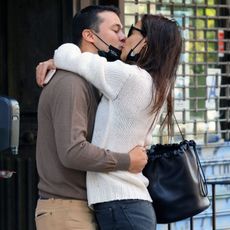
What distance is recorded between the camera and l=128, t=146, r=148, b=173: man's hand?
261 centimetres

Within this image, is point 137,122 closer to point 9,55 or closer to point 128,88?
point 128,88

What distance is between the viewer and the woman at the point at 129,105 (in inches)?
102

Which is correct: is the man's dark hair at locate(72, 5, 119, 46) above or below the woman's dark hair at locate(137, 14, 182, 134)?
above

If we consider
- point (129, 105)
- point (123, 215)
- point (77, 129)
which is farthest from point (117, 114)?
point (123, 215)

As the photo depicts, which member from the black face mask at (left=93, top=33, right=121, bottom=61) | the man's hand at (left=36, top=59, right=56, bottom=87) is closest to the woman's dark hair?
the black face mask at (left=93, top=33, right=121, bottom=61)

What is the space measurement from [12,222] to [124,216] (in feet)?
7.67

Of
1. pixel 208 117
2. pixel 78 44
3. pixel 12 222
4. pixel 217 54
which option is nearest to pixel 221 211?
pixel 208 117

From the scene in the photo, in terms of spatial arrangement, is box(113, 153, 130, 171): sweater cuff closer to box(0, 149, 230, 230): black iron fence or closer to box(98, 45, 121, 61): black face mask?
box(98, 45, 121, 61): black face mask

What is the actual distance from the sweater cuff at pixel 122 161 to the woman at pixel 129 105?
0.03 m

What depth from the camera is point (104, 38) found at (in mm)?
2857

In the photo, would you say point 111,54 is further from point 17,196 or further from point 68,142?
point 17,196

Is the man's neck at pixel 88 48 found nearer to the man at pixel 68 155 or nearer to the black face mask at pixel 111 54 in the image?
the black face mask at pixel 111 54

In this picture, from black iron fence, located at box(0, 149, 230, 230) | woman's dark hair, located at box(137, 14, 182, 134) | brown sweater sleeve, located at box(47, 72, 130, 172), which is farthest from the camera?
black iron fence, located at box(0, 149, 230, 230)

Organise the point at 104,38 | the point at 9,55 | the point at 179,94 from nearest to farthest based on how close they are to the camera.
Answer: the point at 104,38, the point at 9,55, the point at 179,94
